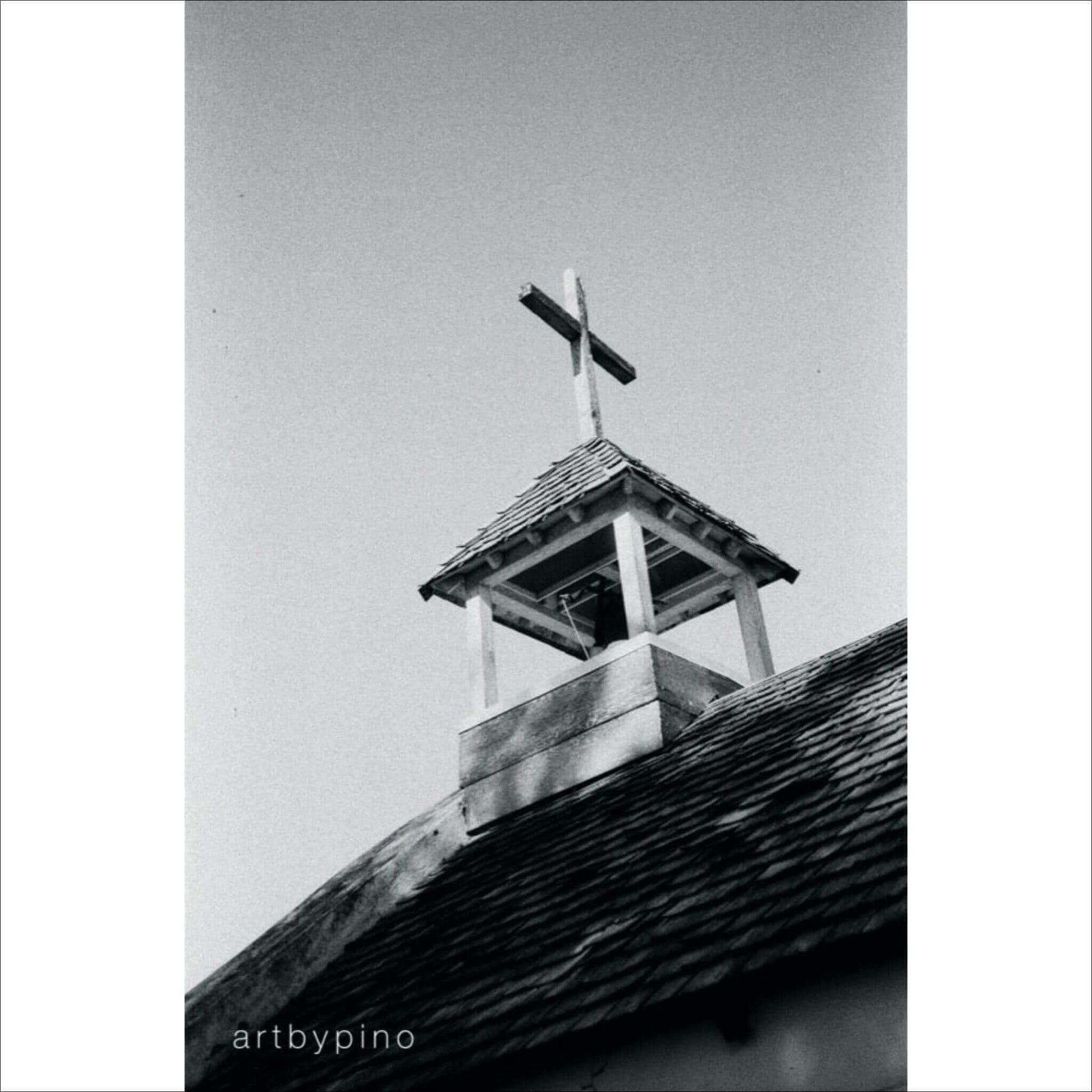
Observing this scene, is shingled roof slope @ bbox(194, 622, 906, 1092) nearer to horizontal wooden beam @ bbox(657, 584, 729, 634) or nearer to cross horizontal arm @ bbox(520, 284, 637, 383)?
horizontal wooden beam @ bbox(657, 584, 729, 634)

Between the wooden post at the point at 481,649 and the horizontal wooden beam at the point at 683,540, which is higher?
the horizontal wooden beam at the point at 683,540

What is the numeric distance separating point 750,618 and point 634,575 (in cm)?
100

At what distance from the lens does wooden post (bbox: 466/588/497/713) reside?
757 cm

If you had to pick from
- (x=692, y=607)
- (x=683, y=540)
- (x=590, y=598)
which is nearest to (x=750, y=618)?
(x=692, y=607)

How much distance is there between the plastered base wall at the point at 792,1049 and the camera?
3645 millimetres

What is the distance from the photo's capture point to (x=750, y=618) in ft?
25.7

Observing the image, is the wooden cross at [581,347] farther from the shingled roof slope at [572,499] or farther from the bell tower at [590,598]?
the shingled roof slope at [572,499]

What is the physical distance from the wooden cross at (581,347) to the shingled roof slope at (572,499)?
21 cm

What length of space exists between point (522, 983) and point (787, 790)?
1180 mm

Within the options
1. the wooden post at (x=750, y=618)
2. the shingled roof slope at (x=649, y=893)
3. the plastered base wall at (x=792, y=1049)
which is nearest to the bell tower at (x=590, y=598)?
the wooden post at (x=750, y=618)

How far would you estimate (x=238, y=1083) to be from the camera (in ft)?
16.7
